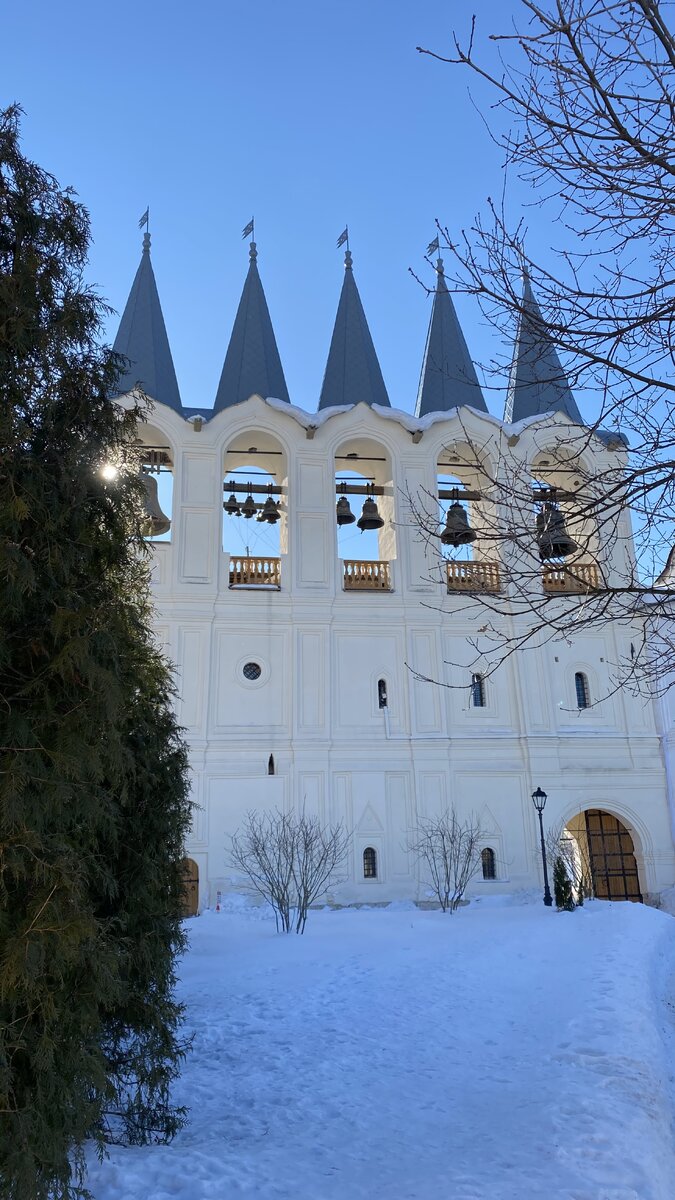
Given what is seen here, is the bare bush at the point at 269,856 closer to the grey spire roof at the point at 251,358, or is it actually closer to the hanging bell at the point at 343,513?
the hanging bell at the point at 343,513

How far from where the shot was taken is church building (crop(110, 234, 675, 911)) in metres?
20.5

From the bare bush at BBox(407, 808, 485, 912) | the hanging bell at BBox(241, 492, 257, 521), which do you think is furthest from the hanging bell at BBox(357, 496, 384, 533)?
the bare bush at BBox(407, 808, 485, 912)

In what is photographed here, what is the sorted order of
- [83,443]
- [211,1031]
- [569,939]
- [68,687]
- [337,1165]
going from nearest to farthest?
1. [68,687]
2. [83,443]
3. [337,1165]
4. [211,1031]
5. [569,939]

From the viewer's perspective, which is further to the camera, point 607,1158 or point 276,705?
point 276,705

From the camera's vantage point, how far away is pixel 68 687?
12.4 feet

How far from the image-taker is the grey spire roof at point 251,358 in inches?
961

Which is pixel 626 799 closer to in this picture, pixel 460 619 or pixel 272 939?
pixel 460 619

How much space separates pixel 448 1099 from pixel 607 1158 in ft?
5.56

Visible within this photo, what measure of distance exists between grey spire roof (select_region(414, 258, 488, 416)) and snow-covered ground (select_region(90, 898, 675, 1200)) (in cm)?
1616

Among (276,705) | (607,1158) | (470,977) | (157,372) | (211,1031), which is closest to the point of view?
(607,1158)

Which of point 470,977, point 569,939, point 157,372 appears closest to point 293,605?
point 157,372

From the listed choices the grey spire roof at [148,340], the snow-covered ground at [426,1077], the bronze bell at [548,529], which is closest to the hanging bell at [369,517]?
the grey spire roof at [148,340]

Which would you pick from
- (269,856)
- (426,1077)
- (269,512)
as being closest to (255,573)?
(269,512)

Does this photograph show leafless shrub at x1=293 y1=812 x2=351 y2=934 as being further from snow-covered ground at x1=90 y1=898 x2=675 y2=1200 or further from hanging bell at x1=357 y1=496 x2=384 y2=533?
hanging bell at x1=357 y1=496 x2=384 y2=533
